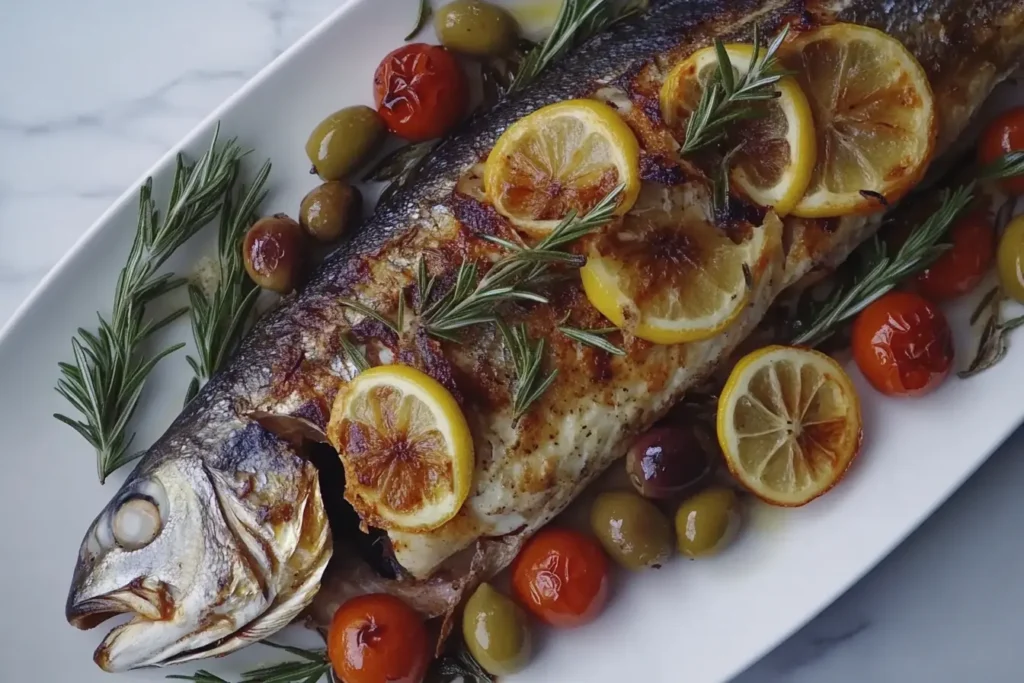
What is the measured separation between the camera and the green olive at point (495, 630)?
6.13ft

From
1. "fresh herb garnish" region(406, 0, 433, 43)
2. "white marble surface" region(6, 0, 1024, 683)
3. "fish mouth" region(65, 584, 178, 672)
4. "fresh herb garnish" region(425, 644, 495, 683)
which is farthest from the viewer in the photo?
"white marble surface" region(6, 0, 1024, 683)

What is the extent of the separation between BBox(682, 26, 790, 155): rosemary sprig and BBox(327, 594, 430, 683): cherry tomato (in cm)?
118

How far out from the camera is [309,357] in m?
1.79

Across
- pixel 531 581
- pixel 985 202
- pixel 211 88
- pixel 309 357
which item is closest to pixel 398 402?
pixel 309 357

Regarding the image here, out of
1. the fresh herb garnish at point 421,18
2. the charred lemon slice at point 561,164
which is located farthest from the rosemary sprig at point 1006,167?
the fresh herb garnish at point 421,18

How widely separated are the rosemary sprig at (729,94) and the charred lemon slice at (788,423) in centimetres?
49

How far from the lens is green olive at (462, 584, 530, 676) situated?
1.87m

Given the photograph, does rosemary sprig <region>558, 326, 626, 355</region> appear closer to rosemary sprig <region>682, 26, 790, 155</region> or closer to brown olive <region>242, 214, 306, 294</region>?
rosemary sprig <region>682, 26, 790, 155</region>

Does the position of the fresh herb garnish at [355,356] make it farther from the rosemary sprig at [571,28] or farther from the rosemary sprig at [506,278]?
the rosemary sprig at [571,28]

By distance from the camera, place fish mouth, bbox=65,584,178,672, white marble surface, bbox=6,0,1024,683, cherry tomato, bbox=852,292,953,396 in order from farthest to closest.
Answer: white marble surface, bbox=6,0,1024,683
cherry tomato, bbox=852,292,953,396
fish mouth, bbox=65,584,178,672

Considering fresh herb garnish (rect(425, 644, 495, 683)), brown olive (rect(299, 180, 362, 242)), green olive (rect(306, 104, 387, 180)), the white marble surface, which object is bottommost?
fresh herb garnish (rect(425, 644, 495, 683))

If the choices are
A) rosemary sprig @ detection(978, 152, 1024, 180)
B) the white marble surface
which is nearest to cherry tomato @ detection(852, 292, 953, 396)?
rosemary sprig @ detection(978, 152, 1024, 180)

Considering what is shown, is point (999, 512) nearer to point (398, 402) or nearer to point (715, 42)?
point (715, 42)

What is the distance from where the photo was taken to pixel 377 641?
183 cm
